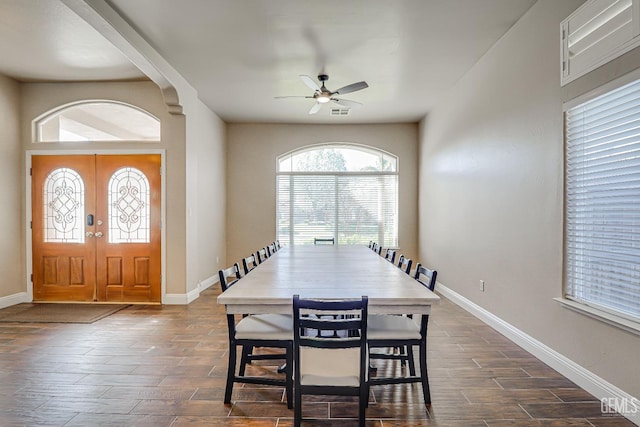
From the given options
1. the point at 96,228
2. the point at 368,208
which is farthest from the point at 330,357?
the point at 368,208

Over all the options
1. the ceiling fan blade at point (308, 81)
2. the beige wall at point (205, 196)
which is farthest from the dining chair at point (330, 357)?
the beige wall at point (205, 196)

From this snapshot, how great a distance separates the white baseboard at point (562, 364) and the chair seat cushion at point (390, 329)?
1199 mm

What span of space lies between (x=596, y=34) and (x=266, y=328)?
9.50 feet

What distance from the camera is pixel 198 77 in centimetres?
457

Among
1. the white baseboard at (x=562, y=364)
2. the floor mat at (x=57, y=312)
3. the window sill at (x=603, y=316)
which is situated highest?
the window sill at (x=603, y=316)

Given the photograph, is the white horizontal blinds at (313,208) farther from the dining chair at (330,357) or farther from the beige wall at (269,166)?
the dining chair at (330,357)

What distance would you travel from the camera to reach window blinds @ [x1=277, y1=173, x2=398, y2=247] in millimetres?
6980

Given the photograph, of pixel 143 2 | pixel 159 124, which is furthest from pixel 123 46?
pixel 159 124

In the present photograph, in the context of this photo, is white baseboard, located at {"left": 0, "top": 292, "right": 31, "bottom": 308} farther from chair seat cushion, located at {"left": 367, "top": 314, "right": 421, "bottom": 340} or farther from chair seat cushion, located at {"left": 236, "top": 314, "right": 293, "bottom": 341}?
chair seat cushion, located at {"left": 367, "top": 314, "right": 421, "bottom": 340}

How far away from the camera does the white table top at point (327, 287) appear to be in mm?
1979

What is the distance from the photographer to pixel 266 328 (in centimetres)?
228

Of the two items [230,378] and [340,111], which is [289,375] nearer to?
[230,378]

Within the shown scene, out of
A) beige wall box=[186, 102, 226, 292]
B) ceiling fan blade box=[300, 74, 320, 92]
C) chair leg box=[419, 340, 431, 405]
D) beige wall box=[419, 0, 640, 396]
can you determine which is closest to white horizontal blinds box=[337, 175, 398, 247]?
beige wall box=[419, 0, 640, 396]

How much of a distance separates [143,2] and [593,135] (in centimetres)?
359
